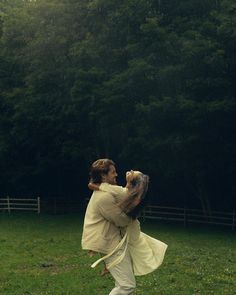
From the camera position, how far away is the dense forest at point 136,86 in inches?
1212

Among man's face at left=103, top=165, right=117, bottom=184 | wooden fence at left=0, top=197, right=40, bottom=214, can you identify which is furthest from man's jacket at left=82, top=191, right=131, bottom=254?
wooden fence at left=0, top=197, right=40, bottom=214

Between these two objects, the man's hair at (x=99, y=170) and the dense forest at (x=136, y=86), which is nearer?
the man's hair at (x=99, y=170)

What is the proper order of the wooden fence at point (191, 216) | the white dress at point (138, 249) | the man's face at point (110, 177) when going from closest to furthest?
the white dress at point (138, 249) < the man's face at point (110, 177) < the wooden fence at point (191, 216)

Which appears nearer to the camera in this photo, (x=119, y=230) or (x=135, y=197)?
(x=135, y=197)

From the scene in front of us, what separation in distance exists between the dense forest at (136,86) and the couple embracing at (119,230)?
22.3 m

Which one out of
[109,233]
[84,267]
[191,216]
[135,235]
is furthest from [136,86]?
[109,233]

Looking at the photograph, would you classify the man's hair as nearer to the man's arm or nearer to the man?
the man

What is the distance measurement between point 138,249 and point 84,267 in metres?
8.23

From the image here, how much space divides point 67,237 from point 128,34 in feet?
42.6

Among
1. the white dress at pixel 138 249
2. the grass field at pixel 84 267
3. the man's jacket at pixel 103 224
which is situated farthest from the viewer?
the grass field at pixel 84 267

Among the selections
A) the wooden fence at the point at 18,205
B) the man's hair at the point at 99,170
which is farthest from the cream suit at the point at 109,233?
the wooden fence at the point at 18,205

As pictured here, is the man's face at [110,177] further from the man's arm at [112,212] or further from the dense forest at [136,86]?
the dense forest at [136,86]

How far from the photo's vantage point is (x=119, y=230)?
8.40 m

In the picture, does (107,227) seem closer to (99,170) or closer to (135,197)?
(135,197)
